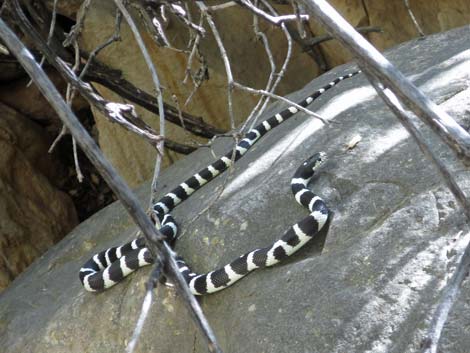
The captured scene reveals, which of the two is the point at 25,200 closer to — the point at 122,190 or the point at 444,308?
the point at 122,190

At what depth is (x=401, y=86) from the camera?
1629 millimetres

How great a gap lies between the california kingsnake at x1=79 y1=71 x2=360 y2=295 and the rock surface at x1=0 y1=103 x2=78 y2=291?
2504 mm

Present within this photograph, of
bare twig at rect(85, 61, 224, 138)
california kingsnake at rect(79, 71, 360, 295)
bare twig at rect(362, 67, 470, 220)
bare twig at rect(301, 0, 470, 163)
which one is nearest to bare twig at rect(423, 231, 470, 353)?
bare twig at rect(362, 67, 470, 220)

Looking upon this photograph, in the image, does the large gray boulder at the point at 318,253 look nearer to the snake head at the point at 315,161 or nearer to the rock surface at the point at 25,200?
the snake head at the point at 315,161

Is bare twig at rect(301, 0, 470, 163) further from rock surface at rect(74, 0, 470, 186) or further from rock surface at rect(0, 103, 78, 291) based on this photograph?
rock surface at rect(0, 103, 78, 291)

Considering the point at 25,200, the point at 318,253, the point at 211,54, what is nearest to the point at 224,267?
the point at 318,253

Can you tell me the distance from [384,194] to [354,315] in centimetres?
106

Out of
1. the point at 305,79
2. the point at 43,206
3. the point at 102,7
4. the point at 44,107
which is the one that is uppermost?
the point at 102,7

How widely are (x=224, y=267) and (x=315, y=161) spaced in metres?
1.15

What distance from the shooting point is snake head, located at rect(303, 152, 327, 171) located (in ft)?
17.8

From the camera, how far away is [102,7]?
28.7ft

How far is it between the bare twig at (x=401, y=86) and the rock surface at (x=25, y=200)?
7207mm

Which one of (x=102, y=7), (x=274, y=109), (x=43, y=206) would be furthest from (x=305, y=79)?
(x=43, y=206)

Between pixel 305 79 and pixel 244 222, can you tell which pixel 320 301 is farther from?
pixel 305 79
